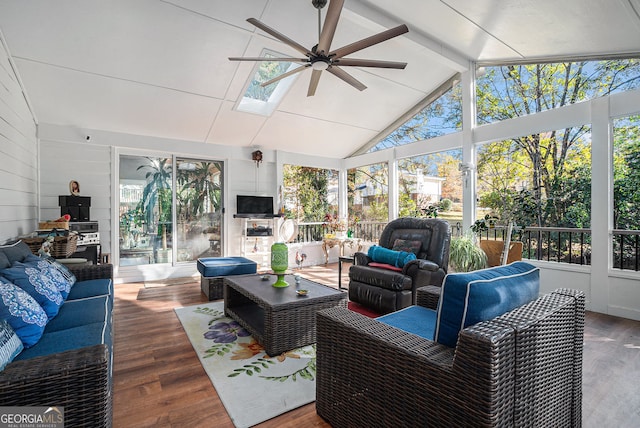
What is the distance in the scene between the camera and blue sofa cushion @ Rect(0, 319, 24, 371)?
1.23 meters

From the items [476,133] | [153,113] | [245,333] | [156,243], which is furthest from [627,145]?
[156,243]

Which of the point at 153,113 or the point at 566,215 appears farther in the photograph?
the point at 153,113

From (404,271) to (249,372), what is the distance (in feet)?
6.37

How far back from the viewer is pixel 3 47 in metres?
3.24

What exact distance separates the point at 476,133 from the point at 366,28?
2.39 meters

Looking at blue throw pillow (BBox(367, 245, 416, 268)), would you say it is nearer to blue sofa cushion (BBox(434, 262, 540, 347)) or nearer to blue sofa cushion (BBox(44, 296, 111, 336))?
blue sofa cushion (BBox(434, 262, 540, 347))

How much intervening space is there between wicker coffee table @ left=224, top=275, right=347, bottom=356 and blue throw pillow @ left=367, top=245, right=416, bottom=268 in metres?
1.09

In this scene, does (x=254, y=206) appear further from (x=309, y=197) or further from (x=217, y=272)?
(x=217, y=272)

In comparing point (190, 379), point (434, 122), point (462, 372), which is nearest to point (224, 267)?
point (190, 379)

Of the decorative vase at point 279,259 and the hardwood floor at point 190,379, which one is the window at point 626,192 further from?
the decorative vase at point 279,259

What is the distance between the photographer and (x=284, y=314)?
2.54 m

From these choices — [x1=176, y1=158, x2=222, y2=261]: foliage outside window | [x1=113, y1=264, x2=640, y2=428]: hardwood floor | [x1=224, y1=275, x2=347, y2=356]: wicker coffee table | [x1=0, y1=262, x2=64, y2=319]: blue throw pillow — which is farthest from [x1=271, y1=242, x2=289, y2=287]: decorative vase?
[x1=176, y1=158, x2=222, y2=261]: foliage outside window

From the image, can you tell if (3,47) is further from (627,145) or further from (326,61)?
(627,145)

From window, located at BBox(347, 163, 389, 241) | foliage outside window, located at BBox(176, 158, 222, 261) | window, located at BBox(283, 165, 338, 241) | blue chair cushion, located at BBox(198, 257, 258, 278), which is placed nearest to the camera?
blue chair cushion, located at BBox(198, 257, 258, 278)
